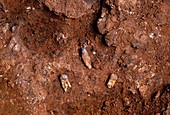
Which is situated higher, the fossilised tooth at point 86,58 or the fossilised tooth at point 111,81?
the fossilised tooth at point 86,58

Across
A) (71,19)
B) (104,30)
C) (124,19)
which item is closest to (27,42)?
(71,19)

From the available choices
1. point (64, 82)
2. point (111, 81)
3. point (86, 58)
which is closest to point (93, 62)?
point (86, 58)

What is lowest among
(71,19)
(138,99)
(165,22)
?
(138,99)

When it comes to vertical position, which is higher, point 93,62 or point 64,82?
point 93,62

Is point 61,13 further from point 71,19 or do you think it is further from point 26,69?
point 26,69

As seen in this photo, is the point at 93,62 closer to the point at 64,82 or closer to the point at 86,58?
the point at 86,58

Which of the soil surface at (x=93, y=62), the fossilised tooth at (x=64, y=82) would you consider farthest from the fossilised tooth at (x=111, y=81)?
the fossilised tooth at (x=64, y=82)

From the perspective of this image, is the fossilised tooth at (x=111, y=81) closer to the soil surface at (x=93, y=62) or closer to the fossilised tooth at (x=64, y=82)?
the soil surface at (x=93, y=62)

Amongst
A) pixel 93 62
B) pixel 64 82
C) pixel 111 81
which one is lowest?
pixel 64 82
